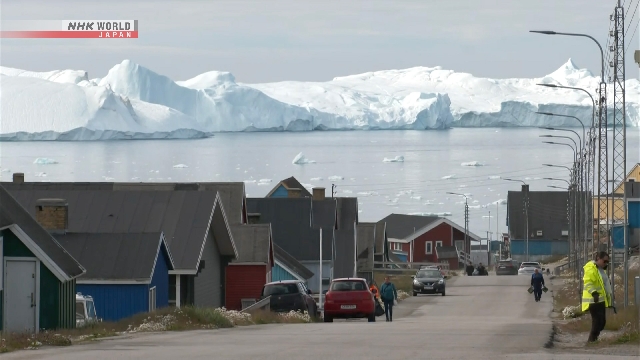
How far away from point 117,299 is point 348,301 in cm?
607

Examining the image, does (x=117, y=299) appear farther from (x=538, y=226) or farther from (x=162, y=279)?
(x=538, y=226)

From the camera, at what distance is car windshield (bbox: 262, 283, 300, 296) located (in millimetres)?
30984

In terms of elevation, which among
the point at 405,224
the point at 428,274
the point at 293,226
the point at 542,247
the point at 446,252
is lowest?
the point at 446,252

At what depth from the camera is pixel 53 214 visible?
30906 millimetres

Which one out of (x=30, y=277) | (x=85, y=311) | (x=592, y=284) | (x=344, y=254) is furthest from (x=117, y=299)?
(x=344, y=254)

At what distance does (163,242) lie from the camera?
2956 centimetres

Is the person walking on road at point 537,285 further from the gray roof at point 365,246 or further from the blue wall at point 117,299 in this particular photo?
the blue wall at point 117,299

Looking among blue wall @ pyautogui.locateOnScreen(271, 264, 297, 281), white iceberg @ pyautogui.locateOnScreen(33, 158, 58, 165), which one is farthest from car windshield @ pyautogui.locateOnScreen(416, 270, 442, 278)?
white iceberg @ pyautogui.locateOnScreen(33, 158, 58, 165)

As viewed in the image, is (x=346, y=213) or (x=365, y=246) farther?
(x=365, y=246)

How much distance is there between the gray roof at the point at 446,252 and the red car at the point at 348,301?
64.5 meters

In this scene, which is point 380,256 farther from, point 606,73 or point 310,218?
point 606,73

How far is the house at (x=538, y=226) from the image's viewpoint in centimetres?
10219

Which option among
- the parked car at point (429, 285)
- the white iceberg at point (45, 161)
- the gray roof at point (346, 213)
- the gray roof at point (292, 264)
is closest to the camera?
the gray roof at point (292, 264)

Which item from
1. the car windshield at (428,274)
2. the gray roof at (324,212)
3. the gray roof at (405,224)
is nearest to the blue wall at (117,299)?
the gray roof at (324,212)
